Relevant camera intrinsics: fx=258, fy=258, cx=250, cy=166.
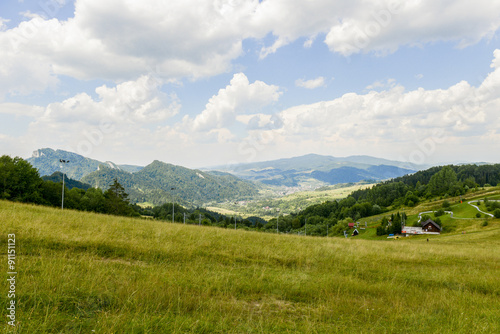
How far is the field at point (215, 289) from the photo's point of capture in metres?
5.43

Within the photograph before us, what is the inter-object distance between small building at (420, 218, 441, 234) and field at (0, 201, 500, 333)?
352 ft

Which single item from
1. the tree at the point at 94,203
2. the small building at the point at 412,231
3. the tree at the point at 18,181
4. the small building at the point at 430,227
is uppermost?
the tree at the point at 18,181

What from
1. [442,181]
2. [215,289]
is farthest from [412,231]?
[215,289]

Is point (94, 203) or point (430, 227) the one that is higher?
point (94, 203)

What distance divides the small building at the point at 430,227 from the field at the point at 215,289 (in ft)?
352

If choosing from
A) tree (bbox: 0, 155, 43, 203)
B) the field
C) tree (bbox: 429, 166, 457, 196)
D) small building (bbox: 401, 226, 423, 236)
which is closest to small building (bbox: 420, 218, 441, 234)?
small building (bbox: 401, 226, 423, 236)

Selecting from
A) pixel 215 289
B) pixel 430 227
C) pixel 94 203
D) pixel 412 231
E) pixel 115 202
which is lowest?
pixel 412 231

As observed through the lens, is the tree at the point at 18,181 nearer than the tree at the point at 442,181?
Yes

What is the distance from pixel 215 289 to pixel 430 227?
12004 centimetres

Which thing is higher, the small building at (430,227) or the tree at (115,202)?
the tree at (115,202)

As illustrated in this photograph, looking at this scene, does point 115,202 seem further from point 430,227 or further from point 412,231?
point 430,227

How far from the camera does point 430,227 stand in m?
101

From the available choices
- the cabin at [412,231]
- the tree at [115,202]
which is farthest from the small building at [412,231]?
the tree at [115,202]

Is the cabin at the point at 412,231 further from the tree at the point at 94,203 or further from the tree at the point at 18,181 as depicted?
the tree at the point at 18,181
